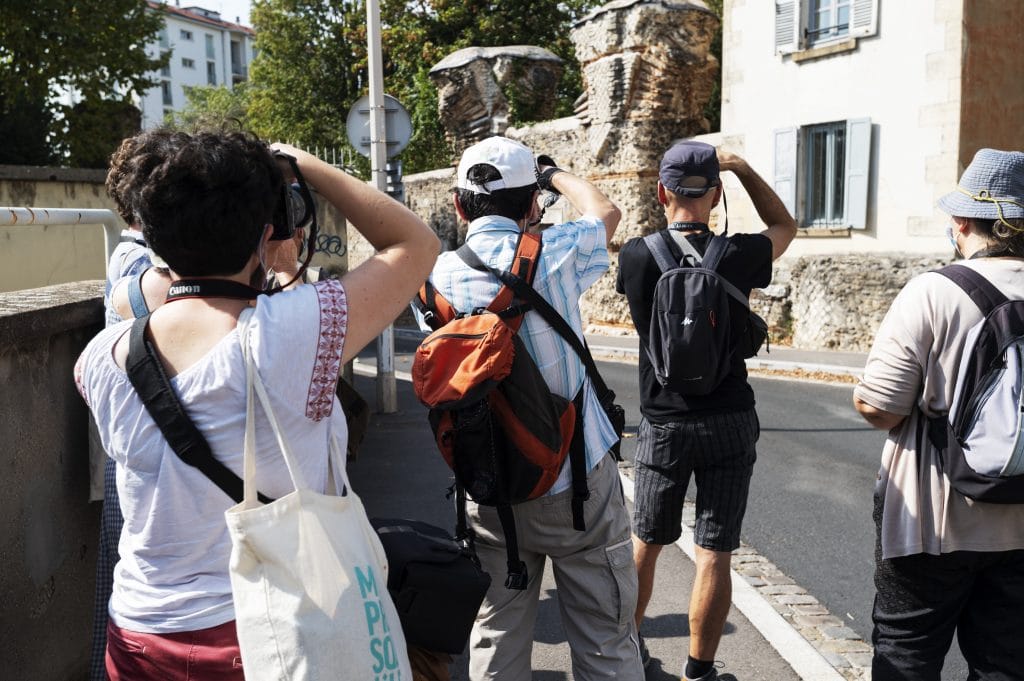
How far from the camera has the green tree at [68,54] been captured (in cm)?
1755

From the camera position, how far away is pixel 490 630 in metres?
2.91

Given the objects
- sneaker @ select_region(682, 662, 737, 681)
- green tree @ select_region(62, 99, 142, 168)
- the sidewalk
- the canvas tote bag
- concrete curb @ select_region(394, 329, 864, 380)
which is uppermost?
green tree @ select_region(62, 99, 142, 168)

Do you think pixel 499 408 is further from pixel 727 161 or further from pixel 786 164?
pixel 786 164

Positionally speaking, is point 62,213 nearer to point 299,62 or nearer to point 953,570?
point 953,570

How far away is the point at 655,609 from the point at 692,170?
209 centimetres

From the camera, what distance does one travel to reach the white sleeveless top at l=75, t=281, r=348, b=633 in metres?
1.73

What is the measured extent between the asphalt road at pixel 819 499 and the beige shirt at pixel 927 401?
1.40 metres

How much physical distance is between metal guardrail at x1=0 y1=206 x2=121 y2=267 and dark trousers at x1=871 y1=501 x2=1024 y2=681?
2972 mm

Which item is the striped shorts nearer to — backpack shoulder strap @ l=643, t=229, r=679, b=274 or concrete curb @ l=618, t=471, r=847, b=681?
concrete curb @ l=618, t=471, r=847, b=681

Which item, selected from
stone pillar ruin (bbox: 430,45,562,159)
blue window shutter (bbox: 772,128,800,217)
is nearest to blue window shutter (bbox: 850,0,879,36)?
blue window shutter (bbox: 772,128,800,217)

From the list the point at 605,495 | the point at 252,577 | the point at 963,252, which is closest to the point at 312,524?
the point at 252,577

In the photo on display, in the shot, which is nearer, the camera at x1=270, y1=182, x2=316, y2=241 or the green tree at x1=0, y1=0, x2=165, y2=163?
the camera at x1=270, y1=182, x2=316, y2=241

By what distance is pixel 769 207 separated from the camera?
3654 millimetres

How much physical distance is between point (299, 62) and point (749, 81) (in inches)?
871
